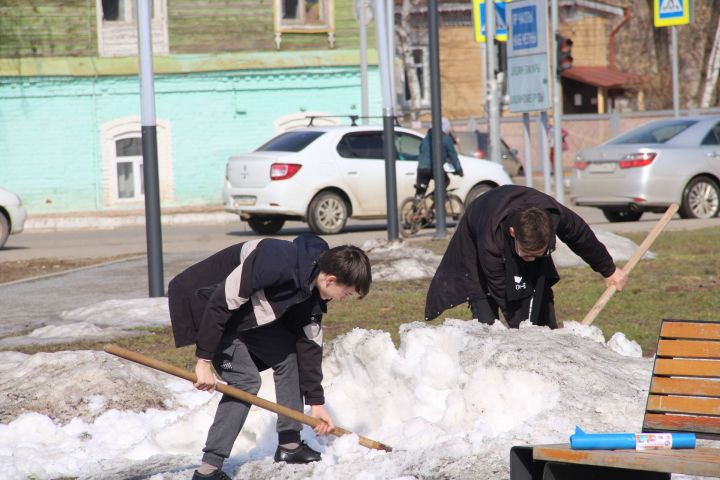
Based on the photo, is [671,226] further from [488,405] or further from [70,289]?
[488,405]

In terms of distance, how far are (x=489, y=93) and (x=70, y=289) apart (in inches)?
556

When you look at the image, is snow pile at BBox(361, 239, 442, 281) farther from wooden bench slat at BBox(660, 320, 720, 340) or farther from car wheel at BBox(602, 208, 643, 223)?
wooden bench slat at BBox(660, 320, 720, 340)

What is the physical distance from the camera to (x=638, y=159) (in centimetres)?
1727

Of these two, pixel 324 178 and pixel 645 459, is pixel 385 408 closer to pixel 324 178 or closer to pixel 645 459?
pixel 645 459

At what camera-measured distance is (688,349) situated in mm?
5051

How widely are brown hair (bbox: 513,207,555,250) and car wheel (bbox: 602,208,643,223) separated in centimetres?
1287

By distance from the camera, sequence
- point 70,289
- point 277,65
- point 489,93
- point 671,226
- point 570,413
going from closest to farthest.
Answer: point 570,413 < point 70,289 < point 671,226 < point 489,93 < point 277,65

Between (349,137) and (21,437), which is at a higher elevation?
(349,137)

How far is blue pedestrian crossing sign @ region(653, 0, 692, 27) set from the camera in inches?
973

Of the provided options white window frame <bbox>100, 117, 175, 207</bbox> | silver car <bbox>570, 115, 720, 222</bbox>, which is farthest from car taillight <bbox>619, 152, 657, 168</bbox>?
white window frame <bbox>100, 117, 175, 207</bbox>

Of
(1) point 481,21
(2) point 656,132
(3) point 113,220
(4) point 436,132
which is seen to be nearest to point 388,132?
(4) point 436,132

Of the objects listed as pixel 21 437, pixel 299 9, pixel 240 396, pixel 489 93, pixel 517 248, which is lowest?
pixel 21 437

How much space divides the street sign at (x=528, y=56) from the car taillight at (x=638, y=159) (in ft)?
6.96

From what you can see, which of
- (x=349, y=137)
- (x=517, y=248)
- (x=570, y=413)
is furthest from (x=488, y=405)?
(x=349, y=137)
